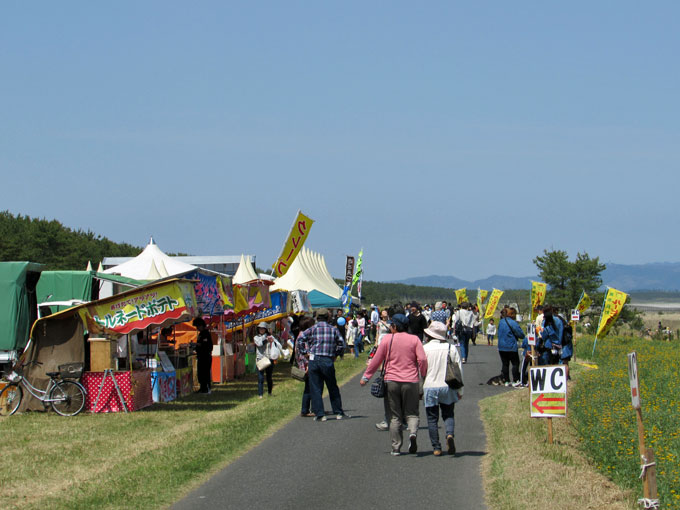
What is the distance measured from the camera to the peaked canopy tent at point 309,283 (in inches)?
1478

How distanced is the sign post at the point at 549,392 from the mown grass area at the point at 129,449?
387cm

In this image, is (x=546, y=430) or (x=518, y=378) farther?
(x=518, y=378)

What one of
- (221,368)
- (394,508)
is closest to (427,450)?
(394,508)

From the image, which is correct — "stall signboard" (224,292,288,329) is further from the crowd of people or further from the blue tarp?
the blue tarp

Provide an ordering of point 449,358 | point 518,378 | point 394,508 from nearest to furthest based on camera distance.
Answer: point 394,508
point 449,358
point 518,378

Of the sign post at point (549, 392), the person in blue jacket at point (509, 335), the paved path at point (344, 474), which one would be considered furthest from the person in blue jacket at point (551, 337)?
the sign post at point (549, 392)

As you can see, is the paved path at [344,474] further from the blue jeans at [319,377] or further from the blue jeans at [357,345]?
the blue jeans at [357,345]

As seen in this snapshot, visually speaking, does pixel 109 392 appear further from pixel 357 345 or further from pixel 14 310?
pixel 357 345

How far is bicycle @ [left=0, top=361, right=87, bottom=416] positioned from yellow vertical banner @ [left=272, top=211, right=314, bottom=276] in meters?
12.4

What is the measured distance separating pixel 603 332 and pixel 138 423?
51.8ft

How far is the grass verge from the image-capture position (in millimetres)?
8148

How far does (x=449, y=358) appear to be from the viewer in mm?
10633

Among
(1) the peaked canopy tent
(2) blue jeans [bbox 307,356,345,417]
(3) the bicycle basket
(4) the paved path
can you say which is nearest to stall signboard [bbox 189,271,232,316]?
(3) the bicycle basket

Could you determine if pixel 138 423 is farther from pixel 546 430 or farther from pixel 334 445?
pixel 546 430
